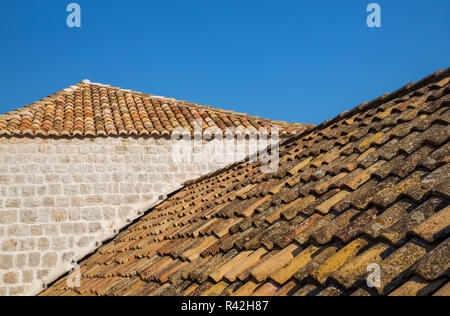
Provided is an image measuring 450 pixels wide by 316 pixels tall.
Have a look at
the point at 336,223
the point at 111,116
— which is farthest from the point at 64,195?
the point at 336,223

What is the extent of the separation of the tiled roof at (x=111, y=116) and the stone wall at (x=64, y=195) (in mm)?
256

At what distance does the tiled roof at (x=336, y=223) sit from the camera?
72.4 inches

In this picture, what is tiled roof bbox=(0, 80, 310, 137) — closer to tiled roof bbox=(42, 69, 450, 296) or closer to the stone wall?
the stone wall

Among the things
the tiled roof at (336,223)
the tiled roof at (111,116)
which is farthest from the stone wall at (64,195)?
the tiled roof at (336,223)

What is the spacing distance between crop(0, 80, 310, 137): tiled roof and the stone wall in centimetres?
26

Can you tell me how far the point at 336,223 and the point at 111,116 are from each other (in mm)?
8560

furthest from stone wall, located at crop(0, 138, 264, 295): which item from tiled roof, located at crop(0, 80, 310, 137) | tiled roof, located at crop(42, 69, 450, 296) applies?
tiled roof, located at crop(42, 69, 450, 296)

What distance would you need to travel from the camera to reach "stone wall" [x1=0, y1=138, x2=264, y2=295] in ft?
28.6

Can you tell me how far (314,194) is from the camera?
3.13 meters

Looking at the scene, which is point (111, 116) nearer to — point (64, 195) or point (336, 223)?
point (64, 195)

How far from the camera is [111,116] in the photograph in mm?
10117

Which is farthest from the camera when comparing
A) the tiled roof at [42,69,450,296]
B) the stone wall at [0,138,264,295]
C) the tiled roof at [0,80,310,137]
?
the tiled roof at [0,80,310,137]

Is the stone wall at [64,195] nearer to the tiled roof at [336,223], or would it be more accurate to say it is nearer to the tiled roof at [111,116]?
the tiled roof at [111,116]

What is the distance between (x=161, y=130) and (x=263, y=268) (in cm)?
756
